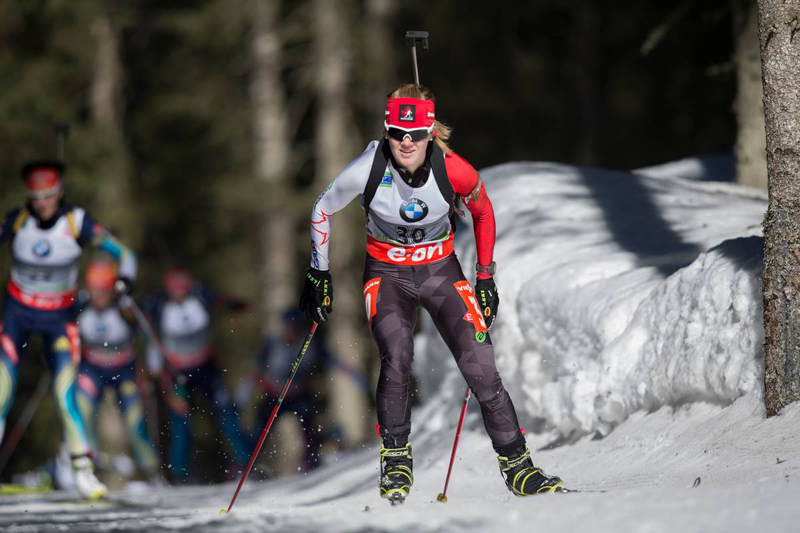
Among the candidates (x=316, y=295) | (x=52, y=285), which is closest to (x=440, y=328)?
(x=316, y=295)

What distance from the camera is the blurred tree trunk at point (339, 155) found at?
19734 mm

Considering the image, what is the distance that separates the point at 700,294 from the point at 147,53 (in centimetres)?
2260

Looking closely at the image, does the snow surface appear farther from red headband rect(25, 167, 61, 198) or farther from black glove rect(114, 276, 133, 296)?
red headband rect(25, 167, 61, 198)

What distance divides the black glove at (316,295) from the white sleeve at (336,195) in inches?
2.1

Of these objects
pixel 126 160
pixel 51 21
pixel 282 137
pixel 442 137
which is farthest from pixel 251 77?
pixel 442 137

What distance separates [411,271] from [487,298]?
1.55 feet

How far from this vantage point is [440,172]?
19.6 feet

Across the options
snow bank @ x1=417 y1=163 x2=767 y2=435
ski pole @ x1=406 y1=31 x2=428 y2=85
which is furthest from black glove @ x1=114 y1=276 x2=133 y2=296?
ski pole @ x1=406 y1=31 x2=428 y2=85

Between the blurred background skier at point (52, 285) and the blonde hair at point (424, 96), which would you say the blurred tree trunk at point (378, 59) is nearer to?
the blurred background skier at point (52, 285)

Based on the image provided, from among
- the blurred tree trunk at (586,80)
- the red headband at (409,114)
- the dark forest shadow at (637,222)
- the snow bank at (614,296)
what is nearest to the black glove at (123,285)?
the snow bank at (614,296)

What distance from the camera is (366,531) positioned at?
4898 mm

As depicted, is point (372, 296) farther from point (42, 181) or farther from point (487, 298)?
point (42, 181)

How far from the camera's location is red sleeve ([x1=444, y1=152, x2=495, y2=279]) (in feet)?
19.9

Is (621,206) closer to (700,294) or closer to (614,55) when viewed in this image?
(700,294)
